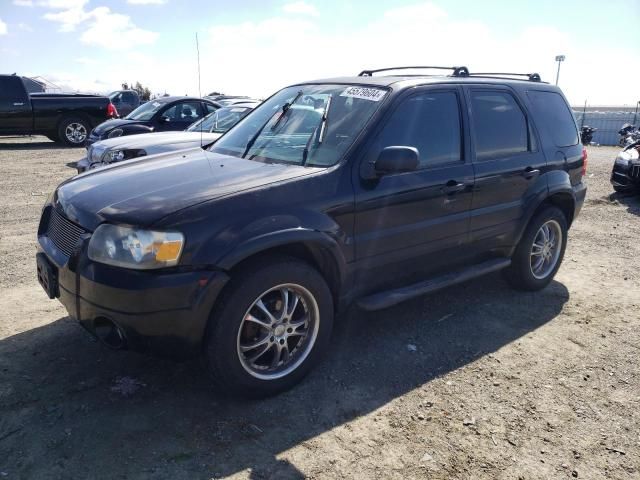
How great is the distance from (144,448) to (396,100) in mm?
2645

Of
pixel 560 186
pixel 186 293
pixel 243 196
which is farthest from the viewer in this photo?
pixel 560 186

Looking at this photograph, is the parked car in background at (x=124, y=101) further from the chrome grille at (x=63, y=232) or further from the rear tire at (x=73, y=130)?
the chrome grille at (x=63, y=232)

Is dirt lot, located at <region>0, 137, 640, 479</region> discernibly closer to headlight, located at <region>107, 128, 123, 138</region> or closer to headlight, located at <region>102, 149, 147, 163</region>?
headlight, located at <region>102, 149, 147, 163</region>

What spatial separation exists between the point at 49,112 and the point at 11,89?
3.51 feet

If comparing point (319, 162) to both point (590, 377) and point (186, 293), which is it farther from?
point (590, 377)

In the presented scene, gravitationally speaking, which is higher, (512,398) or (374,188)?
(374,188)

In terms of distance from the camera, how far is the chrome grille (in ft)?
9.82

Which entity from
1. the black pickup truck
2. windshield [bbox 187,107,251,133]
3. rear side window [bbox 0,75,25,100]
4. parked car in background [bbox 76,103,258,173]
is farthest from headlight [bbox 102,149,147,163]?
rear side window [bbox 0,75,25,100]

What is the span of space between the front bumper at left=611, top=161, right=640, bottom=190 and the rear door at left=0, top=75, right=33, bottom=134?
1469cm

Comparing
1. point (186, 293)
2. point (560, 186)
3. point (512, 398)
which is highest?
point (560, 186)

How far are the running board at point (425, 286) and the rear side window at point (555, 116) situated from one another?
1.31m

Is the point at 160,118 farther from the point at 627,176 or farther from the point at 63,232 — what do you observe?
the point at 627,176

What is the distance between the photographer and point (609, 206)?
899 cm

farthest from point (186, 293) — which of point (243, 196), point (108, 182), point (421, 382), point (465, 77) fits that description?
point (465, 77)
